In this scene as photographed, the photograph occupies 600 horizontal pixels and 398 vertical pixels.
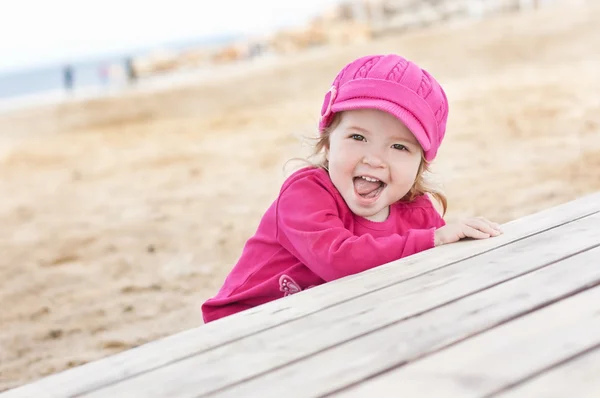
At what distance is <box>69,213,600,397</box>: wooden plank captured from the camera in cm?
133

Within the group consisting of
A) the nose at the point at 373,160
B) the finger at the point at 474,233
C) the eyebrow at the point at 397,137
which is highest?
the eyebrow at the point at 397,137

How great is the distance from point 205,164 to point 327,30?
75.6ft

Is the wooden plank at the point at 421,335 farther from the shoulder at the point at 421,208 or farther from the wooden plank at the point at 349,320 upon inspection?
the shoulder at the point at 421,208

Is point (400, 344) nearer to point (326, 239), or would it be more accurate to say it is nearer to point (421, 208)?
point (326, 239)

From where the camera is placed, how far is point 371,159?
2.12 meters

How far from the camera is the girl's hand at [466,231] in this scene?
2.05 meters

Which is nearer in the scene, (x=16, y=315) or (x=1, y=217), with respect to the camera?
(x=16, y=315)

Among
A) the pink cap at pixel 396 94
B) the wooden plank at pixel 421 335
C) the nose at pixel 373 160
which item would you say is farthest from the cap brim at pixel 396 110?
the wooden plank at pixel 421 335

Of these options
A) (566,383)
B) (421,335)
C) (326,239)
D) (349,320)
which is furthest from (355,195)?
(566,383)

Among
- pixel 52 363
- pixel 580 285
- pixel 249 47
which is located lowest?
pixel 52 363

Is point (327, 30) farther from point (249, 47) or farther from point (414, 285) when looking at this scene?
point (414, 285)

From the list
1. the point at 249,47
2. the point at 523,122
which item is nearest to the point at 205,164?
the point at 523,122

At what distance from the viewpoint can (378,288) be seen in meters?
1.72

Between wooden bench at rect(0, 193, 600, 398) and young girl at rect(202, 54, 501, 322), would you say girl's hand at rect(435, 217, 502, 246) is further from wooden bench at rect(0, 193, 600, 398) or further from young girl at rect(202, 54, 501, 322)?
wooden bench at rect(0, 193, 600, 398)
